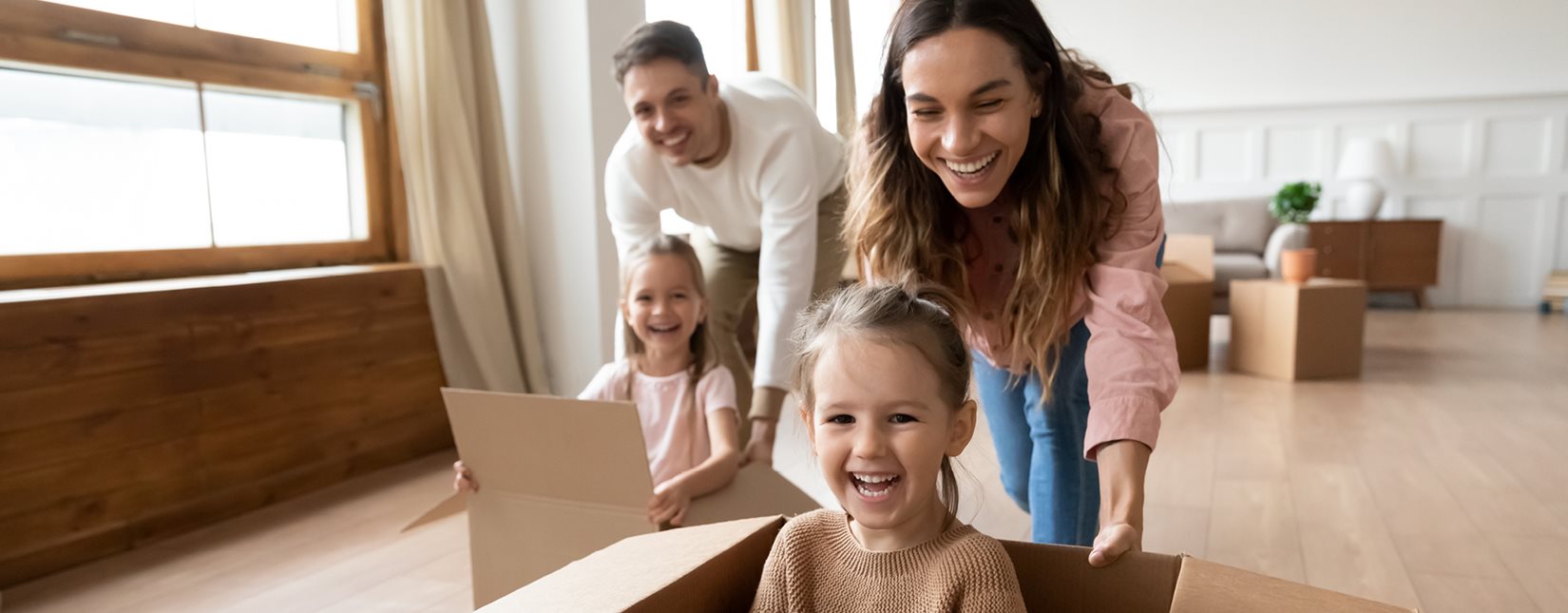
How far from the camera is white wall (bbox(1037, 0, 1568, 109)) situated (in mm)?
6852

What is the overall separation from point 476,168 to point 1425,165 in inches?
256

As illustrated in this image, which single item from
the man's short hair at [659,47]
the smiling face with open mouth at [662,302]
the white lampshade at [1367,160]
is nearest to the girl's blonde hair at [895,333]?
the smiling face with open mouth at [662,302]

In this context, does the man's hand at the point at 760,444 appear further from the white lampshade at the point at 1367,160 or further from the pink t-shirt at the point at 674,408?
the white lampshade at the point at 1367,160

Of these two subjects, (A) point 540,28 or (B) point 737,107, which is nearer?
(B) point 737,107

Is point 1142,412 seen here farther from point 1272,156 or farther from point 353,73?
point 1272,156

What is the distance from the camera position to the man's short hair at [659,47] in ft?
6.17

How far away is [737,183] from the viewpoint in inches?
85.2

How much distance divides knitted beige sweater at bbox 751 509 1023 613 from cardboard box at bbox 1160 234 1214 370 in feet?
13.3

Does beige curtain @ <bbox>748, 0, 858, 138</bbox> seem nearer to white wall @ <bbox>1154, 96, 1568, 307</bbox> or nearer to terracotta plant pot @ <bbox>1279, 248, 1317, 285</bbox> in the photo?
terracotta plant pot @ <bbox>1279, 248, 1317, 285</bbox>

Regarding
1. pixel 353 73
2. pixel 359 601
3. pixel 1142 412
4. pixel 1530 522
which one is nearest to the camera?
pixel 1142 412

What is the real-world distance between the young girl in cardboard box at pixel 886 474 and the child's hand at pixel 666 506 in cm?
36

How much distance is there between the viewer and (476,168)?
3262 millimetres

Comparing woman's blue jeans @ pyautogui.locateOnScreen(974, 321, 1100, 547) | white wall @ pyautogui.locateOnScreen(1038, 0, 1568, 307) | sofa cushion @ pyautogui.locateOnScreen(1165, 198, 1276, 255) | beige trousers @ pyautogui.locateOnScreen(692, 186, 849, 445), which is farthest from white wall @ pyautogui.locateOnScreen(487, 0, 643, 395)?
white wall @ pyautogui.locateOnScreen(1038, 0, 1568, 307)

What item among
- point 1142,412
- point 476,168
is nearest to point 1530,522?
point 1142,412
